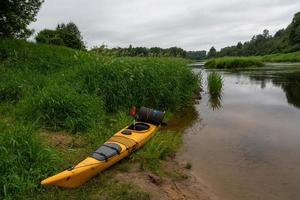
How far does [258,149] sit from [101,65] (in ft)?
16.5

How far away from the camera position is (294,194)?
17.3ft

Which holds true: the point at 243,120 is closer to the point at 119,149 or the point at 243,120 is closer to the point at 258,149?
the point at 258,149

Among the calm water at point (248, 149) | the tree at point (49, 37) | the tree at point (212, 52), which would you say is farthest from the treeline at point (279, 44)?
the calm water at point (248, 149)

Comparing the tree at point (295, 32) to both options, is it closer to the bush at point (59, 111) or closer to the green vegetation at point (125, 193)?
the bush at point (59, 111)

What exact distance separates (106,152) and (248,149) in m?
3.68

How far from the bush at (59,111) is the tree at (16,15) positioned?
750cm

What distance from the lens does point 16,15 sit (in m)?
14.0

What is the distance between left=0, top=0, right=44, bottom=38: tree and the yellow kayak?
8.90 metres

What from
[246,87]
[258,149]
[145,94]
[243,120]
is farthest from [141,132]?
[246,87]

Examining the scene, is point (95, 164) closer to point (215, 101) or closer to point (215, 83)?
point (215, 101)

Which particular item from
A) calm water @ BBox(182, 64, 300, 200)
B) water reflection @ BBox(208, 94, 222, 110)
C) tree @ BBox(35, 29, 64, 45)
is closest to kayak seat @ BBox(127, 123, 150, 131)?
calm water @ BBox(182, 64, 300, 200)

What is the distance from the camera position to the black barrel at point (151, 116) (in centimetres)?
789

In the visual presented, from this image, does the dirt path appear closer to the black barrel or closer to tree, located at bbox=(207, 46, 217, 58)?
the black barrel

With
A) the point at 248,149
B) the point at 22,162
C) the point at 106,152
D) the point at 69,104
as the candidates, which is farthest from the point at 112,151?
the point at 248,149
